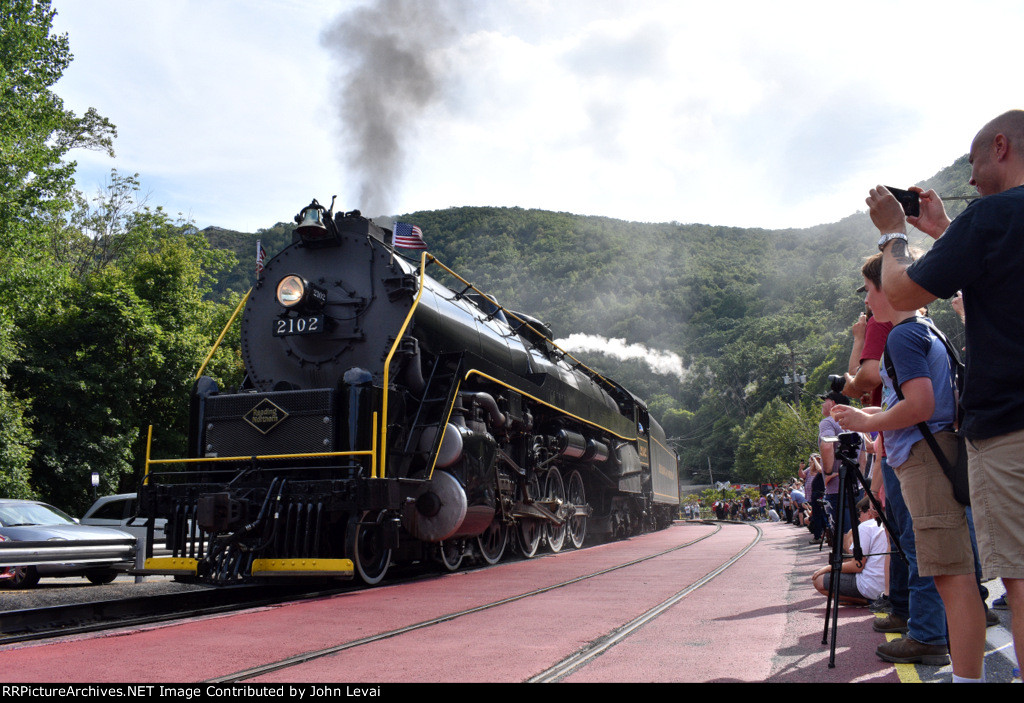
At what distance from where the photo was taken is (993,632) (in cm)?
433

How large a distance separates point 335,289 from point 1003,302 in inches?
275

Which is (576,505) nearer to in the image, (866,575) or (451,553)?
(451,553)

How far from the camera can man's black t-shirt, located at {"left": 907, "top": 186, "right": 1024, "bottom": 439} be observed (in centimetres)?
237

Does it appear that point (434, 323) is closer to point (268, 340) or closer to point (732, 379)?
point (268, 340)

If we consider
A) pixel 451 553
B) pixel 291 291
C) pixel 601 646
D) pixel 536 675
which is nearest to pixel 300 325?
pixel 291 291

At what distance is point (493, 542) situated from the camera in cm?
1049

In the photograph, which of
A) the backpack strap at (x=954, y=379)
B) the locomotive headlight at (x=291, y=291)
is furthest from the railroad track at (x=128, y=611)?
the backpack strap at (x=954, y=379)

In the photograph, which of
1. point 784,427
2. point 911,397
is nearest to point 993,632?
point 911,397

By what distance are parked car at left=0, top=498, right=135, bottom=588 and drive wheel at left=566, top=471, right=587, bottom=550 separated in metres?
7.01

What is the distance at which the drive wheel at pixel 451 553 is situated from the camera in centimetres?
877

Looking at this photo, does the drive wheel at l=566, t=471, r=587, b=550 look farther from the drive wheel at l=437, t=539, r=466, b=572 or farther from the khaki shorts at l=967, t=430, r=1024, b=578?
the khaki shorts at l=967, t=430, r=1024, b=578

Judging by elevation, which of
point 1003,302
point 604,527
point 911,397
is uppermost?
point 1003,302

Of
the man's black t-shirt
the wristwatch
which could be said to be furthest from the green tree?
the man's black t-shirt

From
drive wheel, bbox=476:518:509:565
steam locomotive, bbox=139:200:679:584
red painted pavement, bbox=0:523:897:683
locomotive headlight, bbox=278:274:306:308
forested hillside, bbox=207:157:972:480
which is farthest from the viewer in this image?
forested hillside, bbox=207:157:972:480
